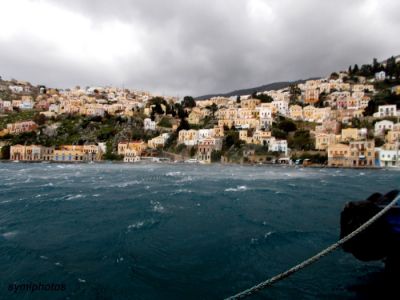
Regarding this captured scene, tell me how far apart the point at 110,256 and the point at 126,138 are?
110 meters

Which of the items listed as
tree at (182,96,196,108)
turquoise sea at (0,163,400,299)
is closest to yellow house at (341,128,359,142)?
turquoise sea at (0,163,400,299)

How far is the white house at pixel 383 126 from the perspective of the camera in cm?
7962

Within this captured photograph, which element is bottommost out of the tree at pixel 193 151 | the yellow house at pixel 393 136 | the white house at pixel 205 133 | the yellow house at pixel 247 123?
the tree at pixel 193 151

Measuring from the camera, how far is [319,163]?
77.0 meters

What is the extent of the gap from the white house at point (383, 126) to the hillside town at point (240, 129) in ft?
0.78

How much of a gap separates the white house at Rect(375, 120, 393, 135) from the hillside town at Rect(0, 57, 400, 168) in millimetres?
237

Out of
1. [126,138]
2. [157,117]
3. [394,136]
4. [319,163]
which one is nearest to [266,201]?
[319,163]

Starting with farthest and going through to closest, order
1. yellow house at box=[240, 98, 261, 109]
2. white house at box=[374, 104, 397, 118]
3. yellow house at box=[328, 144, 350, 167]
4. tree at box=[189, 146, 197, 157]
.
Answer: yellow house at box=[240, 98, 261, 109], tree at box=[189, 146, 197, 157], white house at box=[374, 104, 397, 118], yellow house at box=[328, 144, 350, 167]

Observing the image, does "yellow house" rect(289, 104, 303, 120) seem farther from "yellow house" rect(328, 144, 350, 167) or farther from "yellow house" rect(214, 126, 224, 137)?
"yellow house" rect(328, 144, 350, 167)

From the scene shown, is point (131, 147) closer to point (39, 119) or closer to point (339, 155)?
point (39, 119)

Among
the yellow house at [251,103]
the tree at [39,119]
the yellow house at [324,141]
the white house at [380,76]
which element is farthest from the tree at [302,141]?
the tree at [39,119]

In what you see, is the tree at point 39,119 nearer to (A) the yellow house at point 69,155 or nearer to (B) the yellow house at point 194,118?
(A) the yellow house at point 69,155

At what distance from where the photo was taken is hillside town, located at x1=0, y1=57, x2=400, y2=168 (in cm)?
8150

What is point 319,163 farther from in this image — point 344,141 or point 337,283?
point 337,283
